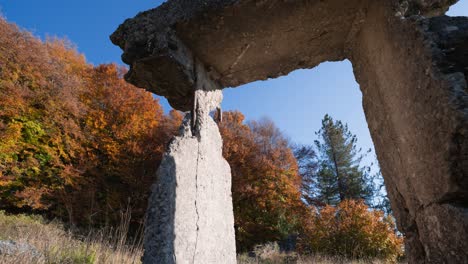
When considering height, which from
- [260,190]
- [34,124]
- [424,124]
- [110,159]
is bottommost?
[424,124]

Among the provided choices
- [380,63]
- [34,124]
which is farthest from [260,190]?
[380,63]

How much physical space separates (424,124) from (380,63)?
0.56 meters

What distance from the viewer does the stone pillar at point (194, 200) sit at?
62.7 inches

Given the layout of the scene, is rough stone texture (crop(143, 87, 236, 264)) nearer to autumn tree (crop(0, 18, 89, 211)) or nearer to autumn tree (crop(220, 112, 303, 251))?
autumn tree (crop(0, 18, 89, 211))

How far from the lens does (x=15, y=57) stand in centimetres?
1044

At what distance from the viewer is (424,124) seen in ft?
3.85

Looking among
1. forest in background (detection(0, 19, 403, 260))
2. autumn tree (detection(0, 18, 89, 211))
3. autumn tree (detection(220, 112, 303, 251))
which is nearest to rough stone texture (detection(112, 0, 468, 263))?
forest in background (detection(0, 19, 403, 260))

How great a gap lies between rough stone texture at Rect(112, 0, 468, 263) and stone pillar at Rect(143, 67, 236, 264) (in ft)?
0.94

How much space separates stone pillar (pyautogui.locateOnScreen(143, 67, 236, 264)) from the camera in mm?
1594

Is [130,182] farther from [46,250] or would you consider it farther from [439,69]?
[439,69]

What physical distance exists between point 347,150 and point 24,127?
21.7 meters

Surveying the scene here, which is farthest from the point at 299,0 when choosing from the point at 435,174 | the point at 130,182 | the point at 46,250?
the point at 130,182

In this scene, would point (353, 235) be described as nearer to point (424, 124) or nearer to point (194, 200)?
point (194, 200)

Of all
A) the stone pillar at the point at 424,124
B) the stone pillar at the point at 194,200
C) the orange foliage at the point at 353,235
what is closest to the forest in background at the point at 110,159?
the orange foliage at the point at 353,235
